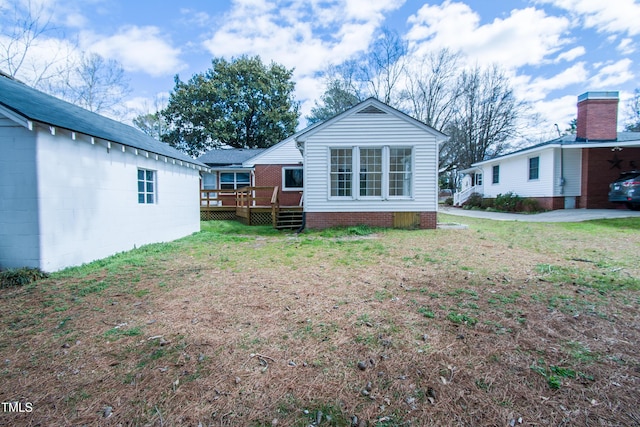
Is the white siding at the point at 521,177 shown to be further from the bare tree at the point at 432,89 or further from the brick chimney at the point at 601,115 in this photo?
the bare tree at the point at 432,89

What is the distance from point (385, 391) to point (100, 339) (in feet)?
9.44

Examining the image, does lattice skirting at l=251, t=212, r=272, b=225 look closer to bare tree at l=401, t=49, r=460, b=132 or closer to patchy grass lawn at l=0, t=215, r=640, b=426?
patchy grass lawn at l=0, t=215, r=640, b=426

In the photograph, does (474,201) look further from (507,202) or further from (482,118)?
(482,118)

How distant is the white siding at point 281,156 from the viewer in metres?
17.3

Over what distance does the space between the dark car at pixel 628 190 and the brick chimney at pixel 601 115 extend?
2.52m

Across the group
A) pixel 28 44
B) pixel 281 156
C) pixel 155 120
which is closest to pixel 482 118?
pixel 281 156

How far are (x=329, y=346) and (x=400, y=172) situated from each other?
898cm

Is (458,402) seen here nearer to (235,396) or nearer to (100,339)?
(235,396)

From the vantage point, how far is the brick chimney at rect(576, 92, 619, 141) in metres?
15.5

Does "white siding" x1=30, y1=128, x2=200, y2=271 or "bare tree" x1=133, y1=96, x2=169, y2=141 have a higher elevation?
"bare tree" x1=133, y1=96, x2=169, y2=141

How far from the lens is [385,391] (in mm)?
2180

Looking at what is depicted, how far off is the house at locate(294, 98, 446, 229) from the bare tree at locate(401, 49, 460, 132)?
21.4 metres

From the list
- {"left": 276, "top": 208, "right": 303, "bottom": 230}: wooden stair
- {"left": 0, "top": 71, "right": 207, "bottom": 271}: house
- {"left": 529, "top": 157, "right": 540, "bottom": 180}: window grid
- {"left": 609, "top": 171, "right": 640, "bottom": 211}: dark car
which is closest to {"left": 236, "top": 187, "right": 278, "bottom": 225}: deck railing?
{"left": 276, "top": 208, "right": 303, "bottom": 230}: wooden stair

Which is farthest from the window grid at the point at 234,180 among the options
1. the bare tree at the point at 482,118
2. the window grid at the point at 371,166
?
the bare tree at the point at 482,118
